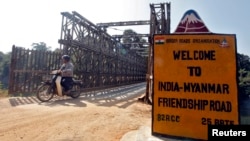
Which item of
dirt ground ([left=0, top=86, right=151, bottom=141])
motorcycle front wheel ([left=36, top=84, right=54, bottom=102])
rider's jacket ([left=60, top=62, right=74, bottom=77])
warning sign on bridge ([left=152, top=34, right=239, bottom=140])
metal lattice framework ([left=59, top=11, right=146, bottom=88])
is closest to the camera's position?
warning sign on bridge ([left=152, top=34, right=239, bottom=140])

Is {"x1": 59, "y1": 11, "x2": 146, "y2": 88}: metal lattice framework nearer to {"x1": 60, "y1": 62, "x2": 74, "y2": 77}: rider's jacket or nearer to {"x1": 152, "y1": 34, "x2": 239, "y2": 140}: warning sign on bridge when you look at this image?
{"x1": 60, "y1": 62, "x2": 74, "y2": 77}: rider's jacket

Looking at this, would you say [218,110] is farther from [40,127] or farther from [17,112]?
[17,112]

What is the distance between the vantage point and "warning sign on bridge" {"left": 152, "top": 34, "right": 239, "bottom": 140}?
3057mm

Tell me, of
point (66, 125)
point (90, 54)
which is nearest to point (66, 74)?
point (66, 125)

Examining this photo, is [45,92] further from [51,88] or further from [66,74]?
[66,74]

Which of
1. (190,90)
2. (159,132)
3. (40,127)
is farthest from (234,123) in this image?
(40,127)

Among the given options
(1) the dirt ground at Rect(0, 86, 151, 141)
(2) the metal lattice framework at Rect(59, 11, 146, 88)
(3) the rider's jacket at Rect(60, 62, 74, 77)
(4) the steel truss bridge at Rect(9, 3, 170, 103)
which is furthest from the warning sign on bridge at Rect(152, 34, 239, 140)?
(2) the metal lattice framework at Rect(59, 11, 146, 88)

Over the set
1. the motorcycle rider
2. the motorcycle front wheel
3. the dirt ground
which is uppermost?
the motorcycle rider

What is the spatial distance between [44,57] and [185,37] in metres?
7.95

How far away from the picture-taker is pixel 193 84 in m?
3.21

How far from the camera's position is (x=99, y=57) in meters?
14.4

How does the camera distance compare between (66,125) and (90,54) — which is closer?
(66,125)

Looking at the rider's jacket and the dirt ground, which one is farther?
the rider's jacket

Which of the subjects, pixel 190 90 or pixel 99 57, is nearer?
pixel 190 90
